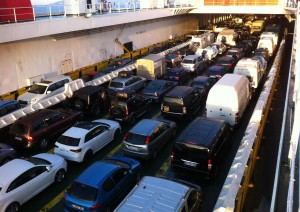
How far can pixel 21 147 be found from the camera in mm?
12875

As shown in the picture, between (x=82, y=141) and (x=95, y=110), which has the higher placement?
(x=82, y=141)

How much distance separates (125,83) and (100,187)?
1054 cm

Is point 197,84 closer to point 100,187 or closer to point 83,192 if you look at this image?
point 100,187

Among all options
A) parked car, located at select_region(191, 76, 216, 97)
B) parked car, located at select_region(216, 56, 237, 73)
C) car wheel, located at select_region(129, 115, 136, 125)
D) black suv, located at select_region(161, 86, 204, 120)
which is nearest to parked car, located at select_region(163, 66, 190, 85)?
parked car, located at select_region(191, 76, 216, 97)

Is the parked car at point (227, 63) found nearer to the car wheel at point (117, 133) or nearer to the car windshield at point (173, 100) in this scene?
the car windshield at point (173, 100)

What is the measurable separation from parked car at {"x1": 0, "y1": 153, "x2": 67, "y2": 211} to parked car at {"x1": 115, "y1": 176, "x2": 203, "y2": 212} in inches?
145

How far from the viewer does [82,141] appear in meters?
11.9

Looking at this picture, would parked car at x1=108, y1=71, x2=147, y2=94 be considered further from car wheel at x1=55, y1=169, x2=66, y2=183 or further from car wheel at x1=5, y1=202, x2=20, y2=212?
car wheel at x1=5, y1=202, x2=20, y2=212

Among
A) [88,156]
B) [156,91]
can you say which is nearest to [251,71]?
[156,91]

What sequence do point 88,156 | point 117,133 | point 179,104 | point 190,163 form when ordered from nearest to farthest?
point 190,163, point 88,156, point 117,133, point 179,104

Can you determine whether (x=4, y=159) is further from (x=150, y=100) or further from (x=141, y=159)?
(x=150, y=100)

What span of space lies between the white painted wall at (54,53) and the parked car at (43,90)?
3.36 m

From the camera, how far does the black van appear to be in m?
10.2

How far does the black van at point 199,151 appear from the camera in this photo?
10.2 meters
